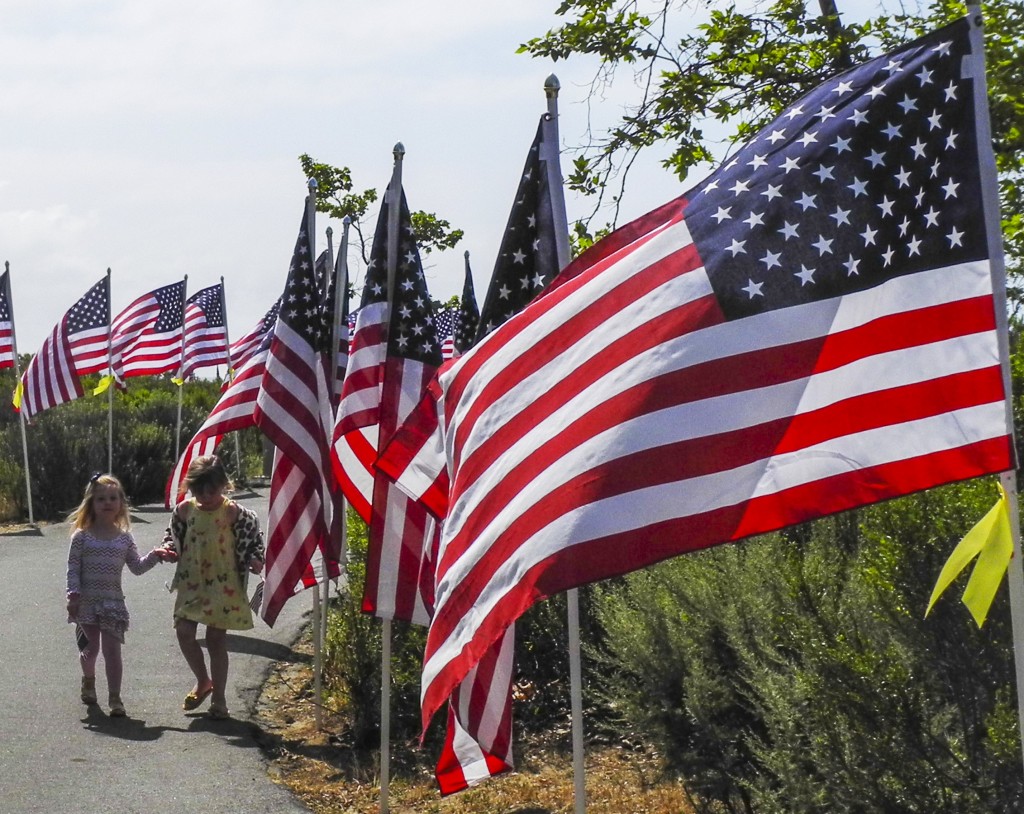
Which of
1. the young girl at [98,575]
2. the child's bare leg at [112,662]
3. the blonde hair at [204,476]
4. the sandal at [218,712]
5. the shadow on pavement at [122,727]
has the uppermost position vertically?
the blonde hair at [204,476]

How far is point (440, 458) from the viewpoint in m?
5.58

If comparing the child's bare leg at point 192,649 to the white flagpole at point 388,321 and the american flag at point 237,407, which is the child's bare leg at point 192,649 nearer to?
the american flag at point 237,407

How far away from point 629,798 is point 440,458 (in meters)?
2.61

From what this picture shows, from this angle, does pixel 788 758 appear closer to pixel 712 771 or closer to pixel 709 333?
pixel 712 771

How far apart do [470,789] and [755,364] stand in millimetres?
4653

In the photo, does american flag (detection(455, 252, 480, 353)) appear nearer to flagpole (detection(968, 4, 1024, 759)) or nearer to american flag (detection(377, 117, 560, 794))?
american flag (detection(377, 117, 560, 794))

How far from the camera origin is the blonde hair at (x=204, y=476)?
927 centimetres

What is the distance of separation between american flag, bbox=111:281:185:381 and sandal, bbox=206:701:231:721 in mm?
14740

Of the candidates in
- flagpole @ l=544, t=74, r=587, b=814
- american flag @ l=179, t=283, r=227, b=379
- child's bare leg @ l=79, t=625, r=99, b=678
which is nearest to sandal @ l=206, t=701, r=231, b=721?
child's bare leg @ l=79, t=625, r=99, b=678

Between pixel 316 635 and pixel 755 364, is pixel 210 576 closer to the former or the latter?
pixel 316 635

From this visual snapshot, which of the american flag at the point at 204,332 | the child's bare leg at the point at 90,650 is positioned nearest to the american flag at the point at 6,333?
the american flag at the point at 204,332

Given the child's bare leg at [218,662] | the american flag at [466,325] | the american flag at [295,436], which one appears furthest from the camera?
the child's bare leg at [218,662]

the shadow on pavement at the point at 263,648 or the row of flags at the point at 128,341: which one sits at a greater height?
the row of flags at the point at 128,341

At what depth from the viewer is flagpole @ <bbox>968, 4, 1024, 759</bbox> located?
3742mm
